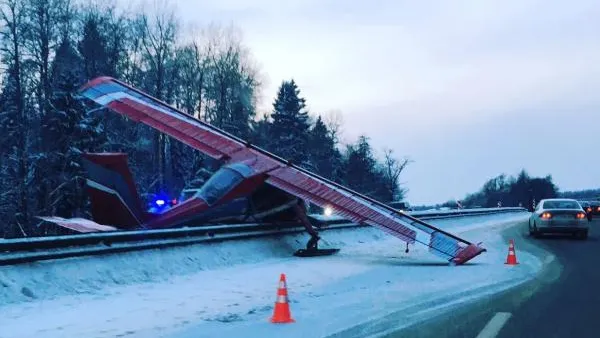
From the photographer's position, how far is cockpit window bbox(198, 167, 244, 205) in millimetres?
18406

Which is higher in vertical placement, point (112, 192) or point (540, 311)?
point (112, 192)

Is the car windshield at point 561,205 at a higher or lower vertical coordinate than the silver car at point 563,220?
higher

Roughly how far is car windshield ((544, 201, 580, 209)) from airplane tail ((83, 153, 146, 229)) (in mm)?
16453

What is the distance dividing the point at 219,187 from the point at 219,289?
6941mm

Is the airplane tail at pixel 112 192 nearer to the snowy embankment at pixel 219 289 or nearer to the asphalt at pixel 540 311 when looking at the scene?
the snowy embankment at pixel 219 289

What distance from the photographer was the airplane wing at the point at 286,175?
16281 mm

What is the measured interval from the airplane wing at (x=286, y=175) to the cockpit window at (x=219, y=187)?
2.60ft

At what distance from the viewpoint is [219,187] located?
18484mm

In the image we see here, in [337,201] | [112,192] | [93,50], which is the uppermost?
[93,50]

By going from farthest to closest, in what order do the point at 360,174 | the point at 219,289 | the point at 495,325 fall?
the point at 360,174 → the point at 219,289 → the point at 495,325

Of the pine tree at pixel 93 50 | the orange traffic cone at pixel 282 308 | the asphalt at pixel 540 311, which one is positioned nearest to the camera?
the asphalt at pixel 540 311

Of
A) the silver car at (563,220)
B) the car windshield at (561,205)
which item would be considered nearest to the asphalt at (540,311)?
the silver car at (563,220)

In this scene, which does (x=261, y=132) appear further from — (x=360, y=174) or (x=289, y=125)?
(x=360, y=174)

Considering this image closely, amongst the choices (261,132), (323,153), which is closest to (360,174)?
(323,153)
